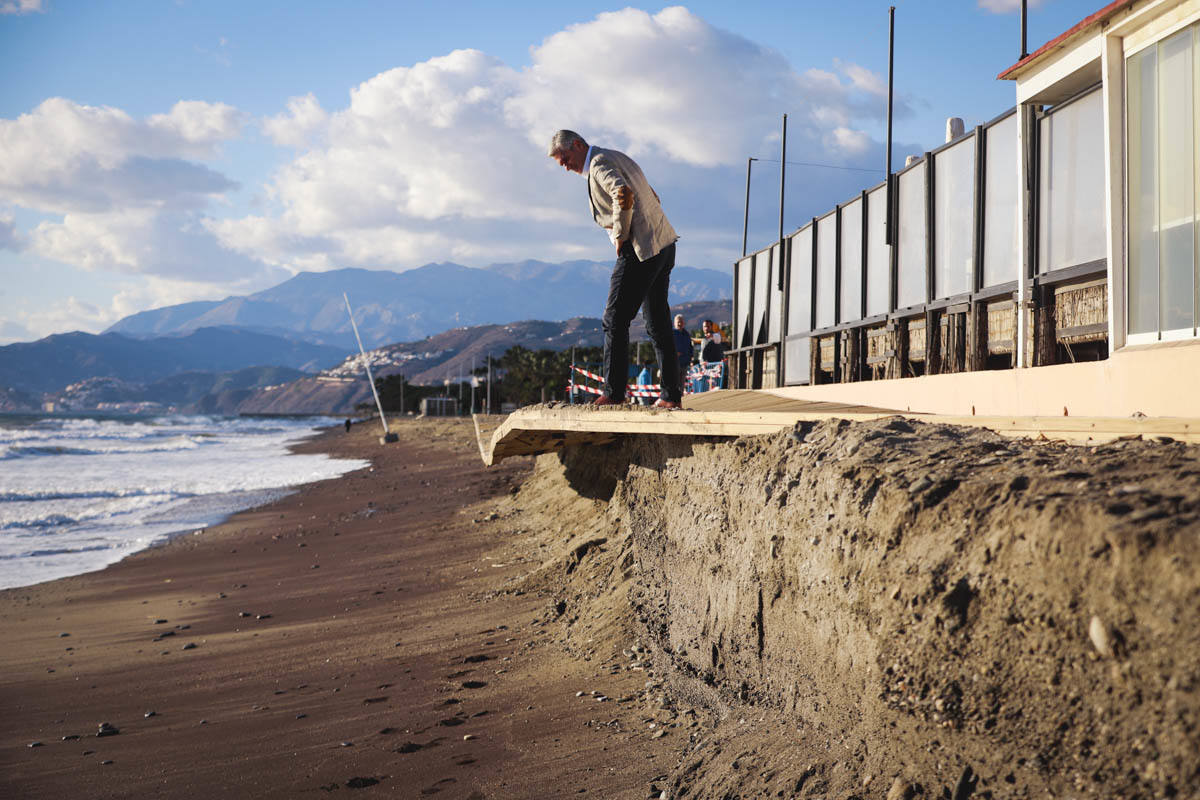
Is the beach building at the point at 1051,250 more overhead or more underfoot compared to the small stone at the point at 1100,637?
more overhead

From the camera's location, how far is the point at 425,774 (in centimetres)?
433

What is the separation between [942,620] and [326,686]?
4781 mm

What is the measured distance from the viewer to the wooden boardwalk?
288cm

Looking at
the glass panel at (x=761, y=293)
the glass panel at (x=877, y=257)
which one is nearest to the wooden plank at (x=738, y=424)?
the glass panel at (x=877, y=257)

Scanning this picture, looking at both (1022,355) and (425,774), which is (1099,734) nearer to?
(425,774)

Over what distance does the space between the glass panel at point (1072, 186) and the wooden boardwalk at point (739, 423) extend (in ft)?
7.77

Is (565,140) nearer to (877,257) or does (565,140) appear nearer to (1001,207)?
(1001,207)

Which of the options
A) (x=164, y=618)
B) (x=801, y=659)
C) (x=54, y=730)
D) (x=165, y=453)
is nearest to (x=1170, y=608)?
(x=801, y=659)

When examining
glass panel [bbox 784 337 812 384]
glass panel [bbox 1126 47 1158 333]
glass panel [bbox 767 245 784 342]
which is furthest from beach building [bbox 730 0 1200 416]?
glass panel [bbox 767 245 784 342]

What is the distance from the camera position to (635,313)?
612 centimetres

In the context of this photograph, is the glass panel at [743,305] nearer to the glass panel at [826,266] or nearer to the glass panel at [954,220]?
the glass panel at [826,266]

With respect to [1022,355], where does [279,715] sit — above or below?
below

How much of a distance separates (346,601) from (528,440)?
8.10ft

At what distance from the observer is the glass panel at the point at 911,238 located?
31.1 ft
